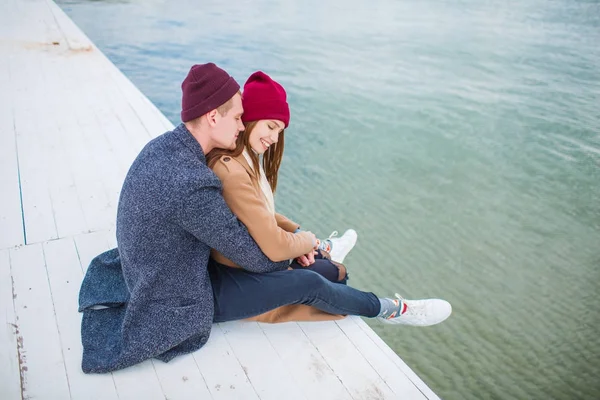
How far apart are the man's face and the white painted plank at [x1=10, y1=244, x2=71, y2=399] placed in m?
0.98

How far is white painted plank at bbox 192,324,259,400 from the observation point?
1621 millimetres

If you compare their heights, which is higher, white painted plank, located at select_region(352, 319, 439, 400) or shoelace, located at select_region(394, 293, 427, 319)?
white painted plank, located at select_region(352, 319, 439, 400)

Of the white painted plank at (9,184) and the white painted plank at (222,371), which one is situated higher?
the white painted plank at (222,371)

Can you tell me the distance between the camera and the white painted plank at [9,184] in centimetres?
238

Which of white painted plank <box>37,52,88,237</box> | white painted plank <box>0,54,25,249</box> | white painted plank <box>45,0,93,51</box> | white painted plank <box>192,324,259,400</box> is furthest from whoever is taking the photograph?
white painted plank <box>45,0,93,51</box>

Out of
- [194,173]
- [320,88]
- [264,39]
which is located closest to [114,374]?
[194,173]

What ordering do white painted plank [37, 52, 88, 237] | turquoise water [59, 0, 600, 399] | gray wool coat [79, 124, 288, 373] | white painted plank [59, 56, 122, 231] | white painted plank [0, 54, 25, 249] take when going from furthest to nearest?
turquoise water [59, 0, 600, 399] < white painted plank [59, 56, 122, 231] < white painted plank [37, 52, 88, 237] < white painted plank [0, 54, 25, 249] < gray wool coat [79, 124, 288, 373]

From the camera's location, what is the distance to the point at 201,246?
1656 millimetres

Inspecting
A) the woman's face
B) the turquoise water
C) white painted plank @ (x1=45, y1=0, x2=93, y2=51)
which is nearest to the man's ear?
the woman's face

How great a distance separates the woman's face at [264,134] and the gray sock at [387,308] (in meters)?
0.86

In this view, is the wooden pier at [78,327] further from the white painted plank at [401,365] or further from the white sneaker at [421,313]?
the white sneaker at [421,313]

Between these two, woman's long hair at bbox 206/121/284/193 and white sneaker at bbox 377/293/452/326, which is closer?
woman's long hair at bbox 206/121/284/193

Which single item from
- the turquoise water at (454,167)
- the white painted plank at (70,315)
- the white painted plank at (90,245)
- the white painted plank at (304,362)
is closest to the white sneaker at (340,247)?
the turquoise water at (454,167)

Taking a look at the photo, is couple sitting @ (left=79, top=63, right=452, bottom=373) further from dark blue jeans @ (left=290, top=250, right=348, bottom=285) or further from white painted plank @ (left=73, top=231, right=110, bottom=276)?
white painted plank @ (left=73, top=231, right=110, bottom=276)
